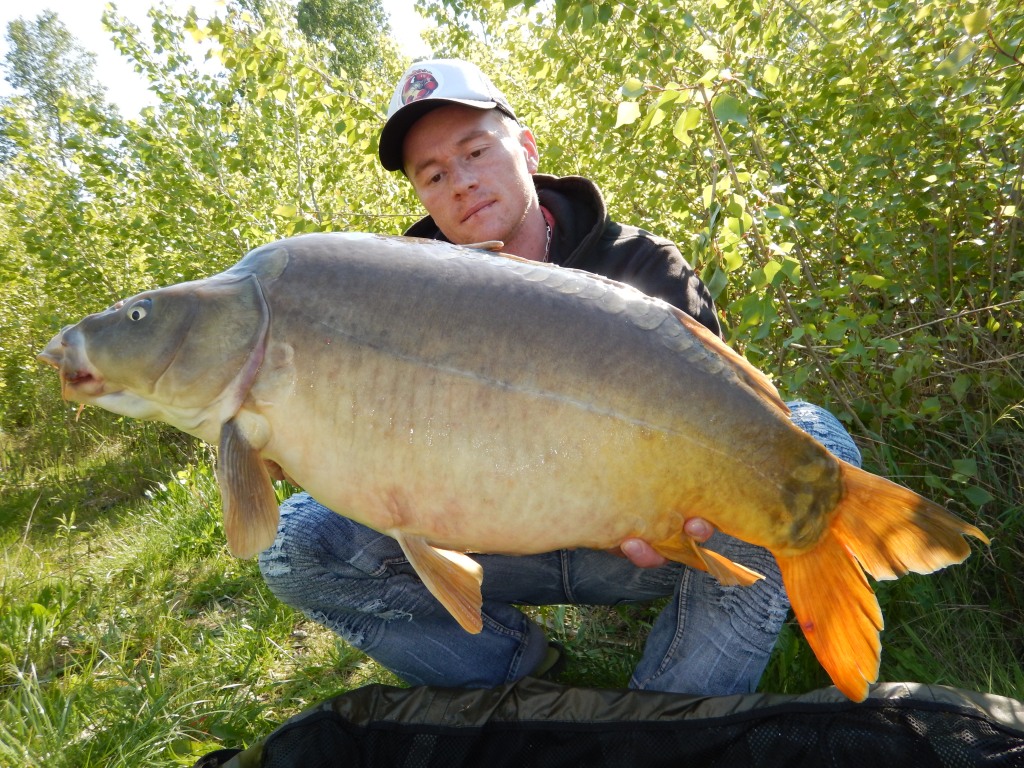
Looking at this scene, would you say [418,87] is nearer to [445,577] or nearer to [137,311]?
[137,311]

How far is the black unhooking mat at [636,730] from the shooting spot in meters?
1.30

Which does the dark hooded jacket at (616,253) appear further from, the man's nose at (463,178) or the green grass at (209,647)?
the green grass at (209,647)

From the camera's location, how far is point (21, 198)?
5.07 m

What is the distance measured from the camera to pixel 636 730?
1.42m

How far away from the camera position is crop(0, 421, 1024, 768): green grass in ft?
5.39

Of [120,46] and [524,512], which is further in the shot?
[120,46]

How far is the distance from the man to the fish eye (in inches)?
24.3

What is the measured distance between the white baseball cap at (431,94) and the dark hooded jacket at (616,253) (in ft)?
0.98

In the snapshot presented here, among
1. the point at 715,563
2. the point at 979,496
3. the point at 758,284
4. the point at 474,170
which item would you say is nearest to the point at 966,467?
the point at 979,496

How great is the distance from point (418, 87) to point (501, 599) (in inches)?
51.4

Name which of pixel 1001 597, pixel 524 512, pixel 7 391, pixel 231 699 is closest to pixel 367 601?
pixel 231 699

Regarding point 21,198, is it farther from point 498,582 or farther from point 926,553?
point 926,553

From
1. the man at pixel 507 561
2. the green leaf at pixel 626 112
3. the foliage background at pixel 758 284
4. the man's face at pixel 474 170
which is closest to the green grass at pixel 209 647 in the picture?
the foliage background at pixel 758 284

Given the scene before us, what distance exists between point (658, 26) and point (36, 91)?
23.2m
